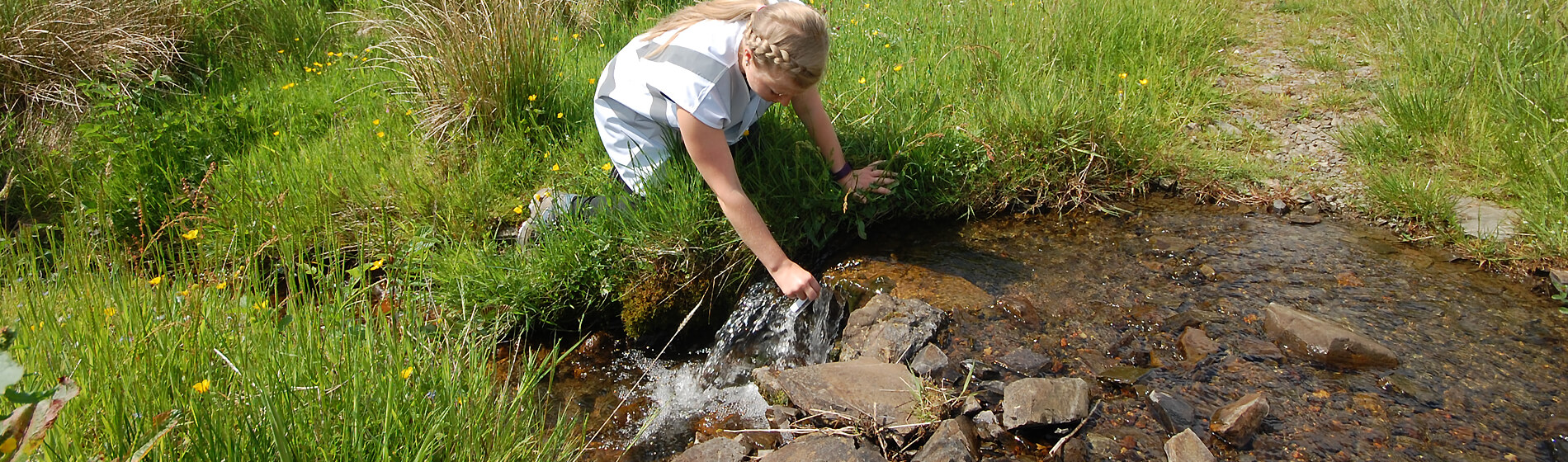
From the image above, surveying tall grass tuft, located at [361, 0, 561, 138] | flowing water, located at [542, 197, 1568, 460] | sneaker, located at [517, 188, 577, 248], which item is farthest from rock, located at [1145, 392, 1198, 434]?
tall grass tuft, located at [361, 0, 561, 138]

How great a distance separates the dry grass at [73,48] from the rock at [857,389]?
4133 mm

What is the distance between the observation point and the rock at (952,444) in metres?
2.28

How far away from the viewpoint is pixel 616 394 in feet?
10.2

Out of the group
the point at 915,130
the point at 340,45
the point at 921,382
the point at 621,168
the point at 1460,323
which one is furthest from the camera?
the point at 340,45

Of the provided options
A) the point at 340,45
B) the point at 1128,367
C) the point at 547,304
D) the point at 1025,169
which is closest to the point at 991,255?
the point at 1025,169

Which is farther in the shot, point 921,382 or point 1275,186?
point 1275,186

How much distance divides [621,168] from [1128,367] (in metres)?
1.92

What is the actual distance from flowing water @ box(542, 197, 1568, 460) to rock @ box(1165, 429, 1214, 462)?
5 centimetres

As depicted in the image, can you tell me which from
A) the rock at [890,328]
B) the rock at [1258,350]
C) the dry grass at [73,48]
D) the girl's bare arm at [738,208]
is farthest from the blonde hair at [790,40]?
the dry grass at [73,48]

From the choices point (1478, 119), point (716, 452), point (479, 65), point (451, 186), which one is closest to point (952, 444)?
point (716, 452)

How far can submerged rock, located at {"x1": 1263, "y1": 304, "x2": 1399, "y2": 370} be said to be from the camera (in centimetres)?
262

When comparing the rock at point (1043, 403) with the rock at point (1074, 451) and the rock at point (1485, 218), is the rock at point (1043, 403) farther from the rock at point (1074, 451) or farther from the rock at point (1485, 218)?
the rock at point (1485, 218)

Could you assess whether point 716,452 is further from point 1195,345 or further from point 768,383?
point 1195,345

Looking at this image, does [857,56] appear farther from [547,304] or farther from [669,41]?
[547,304]
